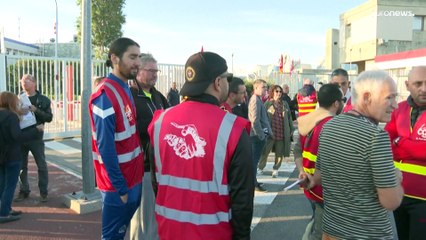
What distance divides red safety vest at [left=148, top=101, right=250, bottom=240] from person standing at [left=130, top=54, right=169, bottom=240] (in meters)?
1.61

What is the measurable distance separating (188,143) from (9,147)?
397cm

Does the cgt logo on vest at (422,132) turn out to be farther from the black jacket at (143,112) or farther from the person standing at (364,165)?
the black jacket at (143,112)

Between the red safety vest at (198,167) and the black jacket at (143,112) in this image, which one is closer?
the red safety vest at (198,167)

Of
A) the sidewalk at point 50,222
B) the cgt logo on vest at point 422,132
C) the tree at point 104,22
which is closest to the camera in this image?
the cgt logo on vest at point 422,132

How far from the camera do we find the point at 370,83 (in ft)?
7.48

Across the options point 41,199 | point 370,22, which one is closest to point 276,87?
point 41,199

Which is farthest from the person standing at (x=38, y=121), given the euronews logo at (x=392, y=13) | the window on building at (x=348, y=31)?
the window on building at (x=348, y=31)

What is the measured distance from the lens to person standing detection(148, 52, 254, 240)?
6.88 feet

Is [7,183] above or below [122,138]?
below

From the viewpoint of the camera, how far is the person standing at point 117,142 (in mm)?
3137

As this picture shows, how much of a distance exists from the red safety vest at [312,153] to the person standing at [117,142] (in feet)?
4.88

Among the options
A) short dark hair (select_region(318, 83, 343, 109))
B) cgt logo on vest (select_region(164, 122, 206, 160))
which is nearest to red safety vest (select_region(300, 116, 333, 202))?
short dark hair (select_region(318, 83, 343, 109))

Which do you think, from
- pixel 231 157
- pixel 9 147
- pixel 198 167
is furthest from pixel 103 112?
pixel 9 147

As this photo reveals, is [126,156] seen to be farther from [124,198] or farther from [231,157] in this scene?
[231,157]
